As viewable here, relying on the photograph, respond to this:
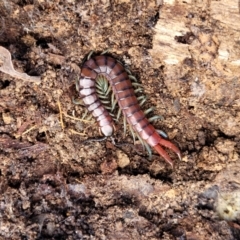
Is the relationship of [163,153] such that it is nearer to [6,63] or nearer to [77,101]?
[77,101]

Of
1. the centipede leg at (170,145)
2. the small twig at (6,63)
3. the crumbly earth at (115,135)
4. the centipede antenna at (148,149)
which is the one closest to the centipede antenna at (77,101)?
the crumbly earth at (115,135)

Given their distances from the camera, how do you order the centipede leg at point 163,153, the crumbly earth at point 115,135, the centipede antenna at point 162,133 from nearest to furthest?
the crumbly earth at point 115,135
the centipede leg at point 163,153
the centipede antenna at point 162,133

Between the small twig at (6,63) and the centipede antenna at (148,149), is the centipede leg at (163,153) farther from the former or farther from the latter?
the small twig at (6,63)

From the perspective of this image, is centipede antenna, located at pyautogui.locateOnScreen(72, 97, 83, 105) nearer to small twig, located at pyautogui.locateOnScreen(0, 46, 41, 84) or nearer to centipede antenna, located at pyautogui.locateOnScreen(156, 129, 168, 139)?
small twig, located at pyautogui.locateOnScreen(0, 46, 41, 84)

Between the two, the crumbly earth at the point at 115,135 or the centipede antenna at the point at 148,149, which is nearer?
the crumbly earth at the point at 115,135

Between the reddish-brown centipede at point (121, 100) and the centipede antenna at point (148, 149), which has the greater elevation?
the reddish-brown centipede at point (121, 100)

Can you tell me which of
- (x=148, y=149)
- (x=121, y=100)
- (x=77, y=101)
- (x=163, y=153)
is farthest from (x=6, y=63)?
(x=163, y=153)
